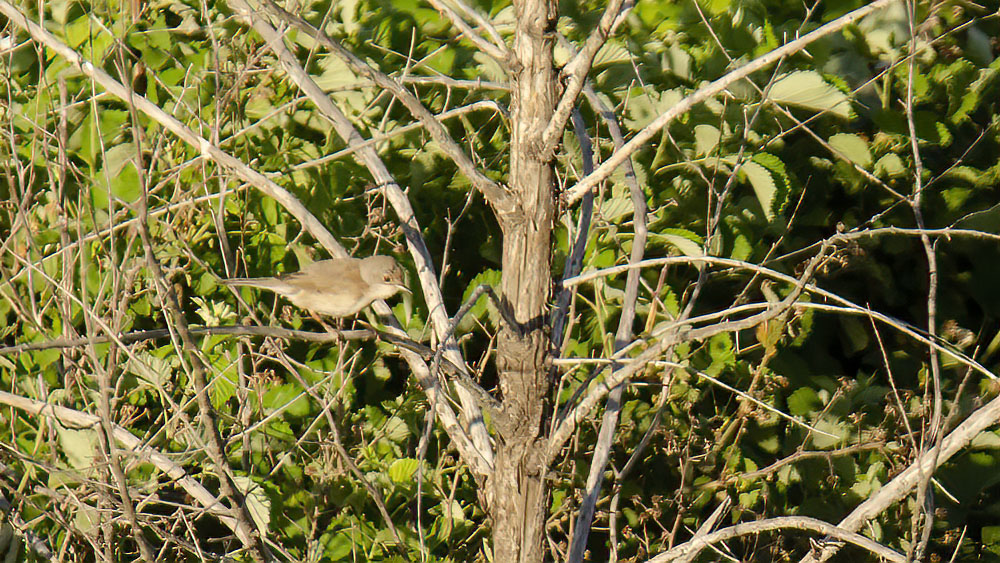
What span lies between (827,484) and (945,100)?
196cm

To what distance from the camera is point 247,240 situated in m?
4.08

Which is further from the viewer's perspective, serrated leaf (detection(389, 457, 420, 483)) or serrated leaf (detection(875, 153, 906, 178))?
serrated leaf (detection(875, 153, 906, 178))

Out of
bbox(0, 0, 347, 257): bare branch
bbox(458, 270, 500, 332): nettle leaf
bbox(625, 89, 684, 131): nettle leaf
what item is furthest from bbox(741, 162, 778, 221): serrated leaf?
bbox(0, 0, 347, 257): bare branch

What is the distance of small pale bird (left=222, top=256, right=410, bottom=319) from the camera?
3.75m

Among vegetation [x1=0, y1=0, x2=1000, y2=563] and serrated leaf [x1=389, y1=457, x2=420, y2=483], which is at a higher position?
vegetation [x1=0, y1=0, x2=1000, y2=563]

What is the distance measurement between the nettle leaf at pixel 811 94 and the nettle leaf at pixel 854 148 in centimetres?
73

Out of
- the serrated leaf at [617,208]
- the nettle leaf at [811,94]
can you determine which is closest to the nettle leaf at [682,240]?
the serrated leaf at [617,208]

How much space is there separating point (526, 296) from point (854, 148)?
231 cm

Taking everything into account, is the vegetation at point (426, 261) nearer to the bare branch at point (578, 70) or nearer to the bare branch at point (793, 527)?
the bare branch at point (793, 527)

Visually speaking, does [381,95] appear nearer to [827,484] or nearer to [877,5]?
[877,5]

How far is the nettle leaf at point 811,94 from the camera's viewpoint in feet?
11.5

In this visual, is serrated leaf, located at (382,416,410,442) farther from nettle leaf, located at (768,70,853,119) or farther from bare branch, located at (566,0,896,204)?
nettle leaf, located at (768,70,853,119)

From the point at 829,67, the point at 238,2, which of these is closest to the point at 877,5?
the point at 238,2

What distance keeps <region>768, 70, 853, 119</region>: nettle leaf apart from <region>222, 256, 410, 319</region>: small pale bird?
5.10 feet
